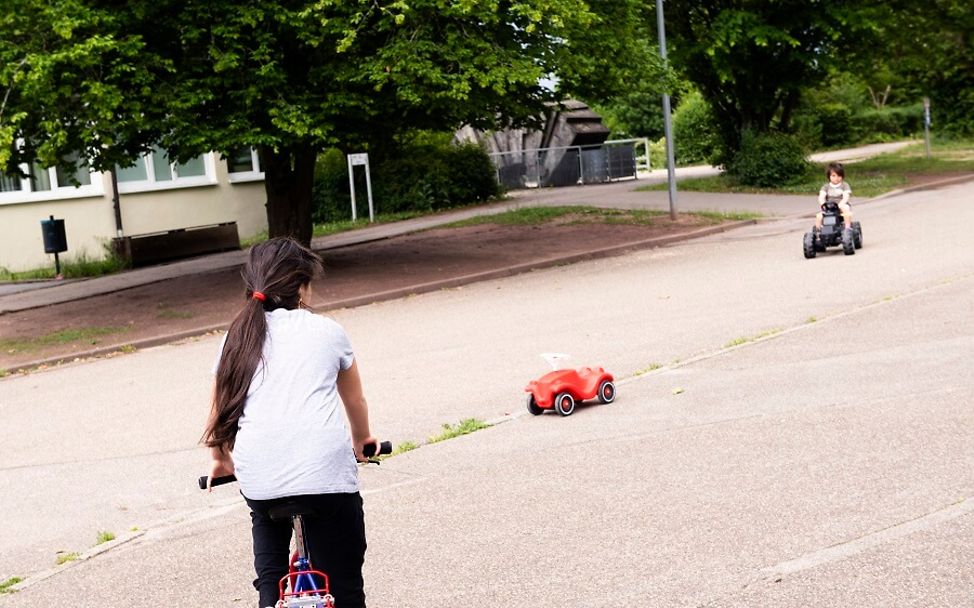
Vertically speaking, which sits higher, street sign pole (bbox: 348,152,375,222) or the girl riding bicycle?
street sign pole (bbox: 348,152,375,222)

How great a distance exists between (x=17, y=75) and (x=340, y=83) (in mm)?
4678

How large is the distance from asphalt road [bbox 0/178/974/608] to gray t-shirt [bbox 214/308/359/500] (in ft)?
6.08

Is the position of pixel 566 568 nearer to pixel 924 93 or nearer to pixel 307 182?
pixel 307 182

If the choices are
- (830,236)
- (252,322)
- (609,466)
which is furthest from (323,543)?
(830,236)

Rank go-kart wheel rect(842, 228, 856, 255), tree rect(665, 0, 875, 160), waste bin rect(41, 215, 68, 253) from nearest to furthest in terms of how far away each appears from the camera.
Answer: go-kart wheel rect(842, 228, 856, 255)
waste bin rect(41, 215, 68, 253)
tree rect(665, 0, 875, 160)

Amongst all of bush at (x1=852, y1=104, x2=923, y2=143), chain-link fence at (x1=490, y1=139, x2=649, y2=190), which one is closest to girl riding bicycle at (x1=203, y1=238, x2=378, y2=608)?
chain-link fence at (x1=490, y1=139, x2=649, y2=190)

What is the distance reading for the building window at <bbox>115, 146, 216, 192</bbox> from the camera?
31406mm

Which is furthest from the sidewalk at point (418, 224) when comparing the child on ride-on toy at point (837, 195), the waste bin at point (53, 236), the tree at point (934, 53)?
the tree at point (934, 53)

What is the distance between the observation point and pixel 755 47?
116ft

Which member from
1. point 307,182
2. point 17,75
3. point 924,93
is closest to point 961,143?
point 924,93

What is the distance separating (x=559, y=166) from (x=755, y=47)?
10471 mm

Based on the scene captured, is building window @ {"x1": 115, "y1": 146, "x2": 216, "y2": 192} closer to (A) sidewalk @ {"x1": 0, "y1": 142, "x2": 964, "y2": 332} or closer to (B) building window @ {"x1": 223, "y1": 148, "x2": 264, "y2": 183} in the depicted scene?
(B) building window @ {"x1": 223, "y1": 148, "x2": 264, "y2": 183}

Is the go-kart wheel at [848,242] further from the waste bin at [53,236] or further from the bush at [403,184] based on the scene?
the bush at [403,184]

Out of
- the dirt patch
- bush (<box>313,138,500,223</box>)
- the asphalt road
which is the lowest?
the asphalt road
